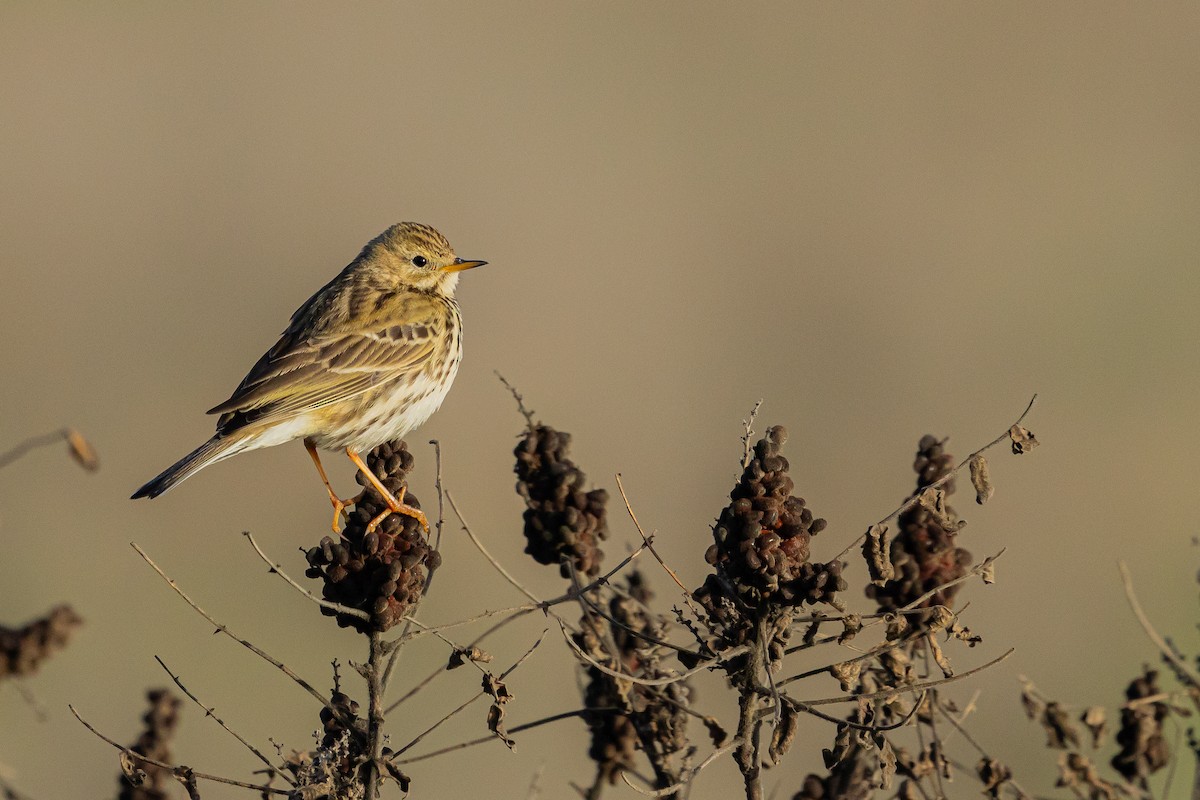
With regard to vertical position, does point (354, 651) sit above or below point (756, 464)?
above

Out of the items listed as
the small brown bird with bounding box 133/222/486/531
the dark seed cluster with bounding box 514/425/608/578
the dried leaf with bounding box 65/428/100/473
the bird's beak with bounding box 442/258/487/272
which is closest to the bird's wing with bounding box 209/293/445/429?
the small brown bird with bounding box 133/222/486/531

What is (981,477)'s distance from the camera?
600 centimetres

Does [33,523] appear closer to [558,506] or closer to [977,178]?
[558,506]

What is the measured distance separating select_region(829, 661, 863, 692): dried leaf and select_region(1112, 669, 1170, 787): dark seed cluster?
107cm

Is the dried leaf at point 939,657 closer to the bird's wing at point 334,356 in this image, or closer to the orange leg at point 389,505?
the orange leg at point 389,505

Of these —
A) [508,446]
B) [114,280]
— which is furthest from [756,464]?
[114,280]

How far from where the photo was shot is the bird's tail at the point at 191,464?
8.48 m

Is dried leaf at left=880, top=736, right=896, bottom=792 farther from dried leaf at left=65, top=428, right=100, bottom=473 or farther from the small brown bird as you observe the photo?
the small brown bird

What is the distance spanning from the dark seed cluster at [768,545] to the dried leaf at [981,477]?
719mm

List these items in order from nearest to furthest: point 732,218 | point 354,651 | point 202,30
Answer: point 354,651 → point 732,218 → point 202,30

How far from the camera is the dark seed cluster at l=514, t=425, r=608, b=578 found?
664 cm

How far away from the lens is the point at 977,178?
3656 cm

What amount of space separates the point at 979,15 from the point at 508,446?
86.5 ft

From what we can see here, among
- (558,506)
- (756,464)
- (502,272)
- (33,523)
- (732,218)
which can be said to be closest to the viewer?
(756,464)
